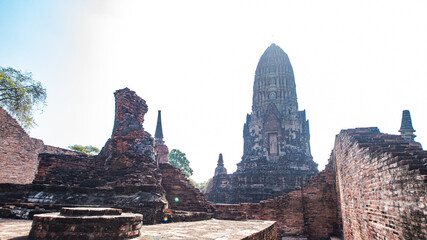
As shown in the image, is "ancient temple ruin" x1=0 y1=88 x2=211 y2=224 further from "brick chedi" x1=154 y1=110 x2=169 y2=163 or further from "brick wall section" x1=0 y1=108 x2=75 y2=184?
"brick chedi" x1=154 y1=110 x2=169 y2=163

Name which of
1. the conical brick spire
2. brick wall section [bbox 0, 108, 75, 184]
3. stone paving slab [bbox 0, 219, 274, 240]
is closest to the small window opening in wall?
the conical brick spire

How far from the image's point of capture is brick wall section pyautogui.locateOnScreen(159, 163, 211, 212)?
824 cm

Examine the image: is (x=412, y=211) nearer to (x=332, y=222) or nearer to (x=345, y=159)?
(x=345, y=159)

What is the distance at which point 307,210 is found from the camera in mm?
10969

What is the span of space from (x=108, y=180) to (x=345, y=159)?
606 centimetres

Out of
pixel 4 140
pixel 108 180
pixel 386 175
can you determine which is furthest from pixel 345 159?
pixel 4 140

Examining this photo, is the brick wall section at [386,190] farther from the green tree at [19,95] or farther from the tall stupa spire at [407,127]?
the green tree at [19,95]

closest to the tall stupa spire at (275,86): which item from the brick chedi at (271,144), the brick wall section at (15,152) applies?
the brick chedi at (271,144)

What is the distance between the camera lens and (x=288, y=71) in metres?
23.9

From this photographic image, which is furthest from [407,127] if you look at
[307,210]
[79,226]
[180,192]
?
[79,226]

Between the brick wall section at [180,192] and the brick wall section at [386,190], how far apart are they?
4.23 metres

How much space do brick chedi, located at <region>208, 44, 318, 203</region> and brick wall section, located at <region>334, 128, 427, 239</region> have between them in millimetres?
12095

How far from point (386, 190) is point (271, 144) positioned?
18.6m

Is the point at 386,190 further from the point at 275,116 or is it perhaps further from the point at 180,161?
the point at 180,161
